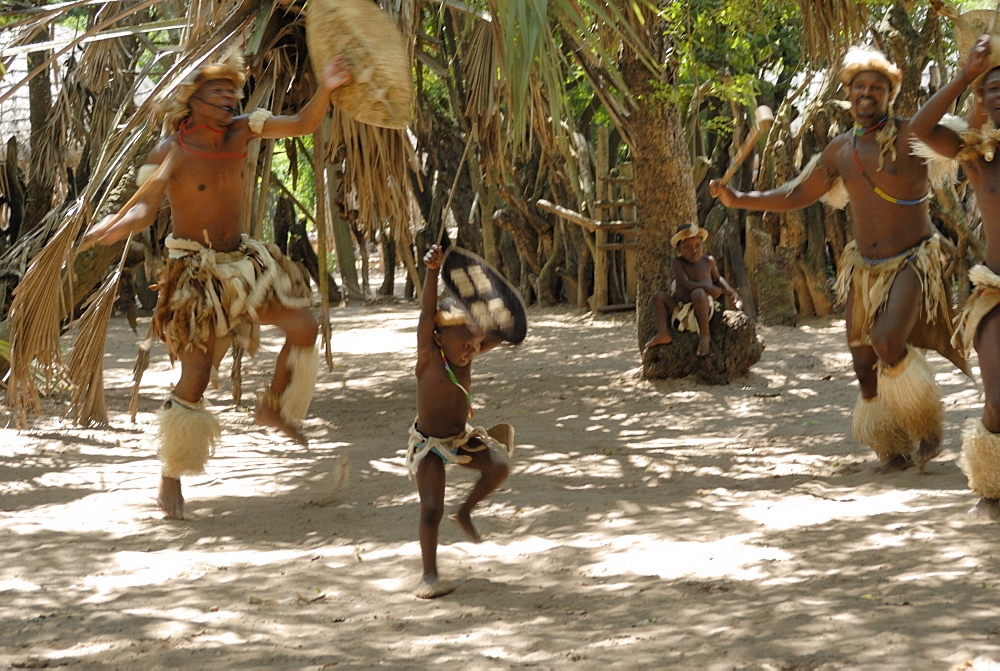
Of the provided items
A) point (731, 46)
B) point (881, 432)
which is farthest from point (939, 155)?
point (731, 46)

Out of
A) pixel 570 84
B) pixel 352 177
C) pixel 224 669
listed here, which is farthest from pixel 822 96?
pixel 224 669

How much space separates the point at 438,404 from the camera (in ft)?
11.0

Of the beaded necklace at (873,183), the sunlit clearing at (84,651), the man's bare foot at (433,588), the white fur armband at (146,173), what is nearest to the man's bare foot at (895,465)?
the beaded necklace at (873,183)

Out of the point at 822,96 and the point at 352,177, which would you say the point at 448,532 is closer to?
the point at 352,177

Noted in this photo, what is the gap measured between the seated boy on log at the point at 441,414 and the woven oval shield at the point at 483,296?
38 mm

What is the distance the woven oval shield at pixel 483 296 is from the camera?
3262mm

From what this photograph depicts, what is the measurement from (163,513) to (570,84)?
8711 millimetres

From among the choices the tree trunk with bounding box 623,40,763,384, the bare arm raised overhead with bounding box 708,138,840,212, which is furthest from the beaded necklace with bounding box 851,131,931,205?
the tree trunk with bounding box 623,40,763,384

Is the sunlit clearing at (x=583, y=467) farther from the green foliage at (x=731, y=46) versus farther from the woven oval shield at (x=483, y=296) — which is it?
the green foliage at (x=731, y=46)

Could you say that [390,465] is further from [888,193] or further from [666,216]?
[666,216]

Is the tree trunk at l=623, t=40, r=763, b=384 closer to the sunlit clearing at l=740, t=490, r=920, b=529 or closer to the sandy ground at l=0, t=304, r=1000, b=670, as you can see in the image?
the sandy ground at l=0, t=304, r=1000, b=670

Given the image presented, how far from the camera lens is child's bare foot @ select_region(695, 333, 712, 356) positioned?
6820mm

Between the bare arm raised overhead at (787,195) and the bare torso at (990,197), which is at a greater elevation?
the bare arm raised overhead at (787,195)

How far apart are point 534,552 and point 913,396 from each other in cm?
171
